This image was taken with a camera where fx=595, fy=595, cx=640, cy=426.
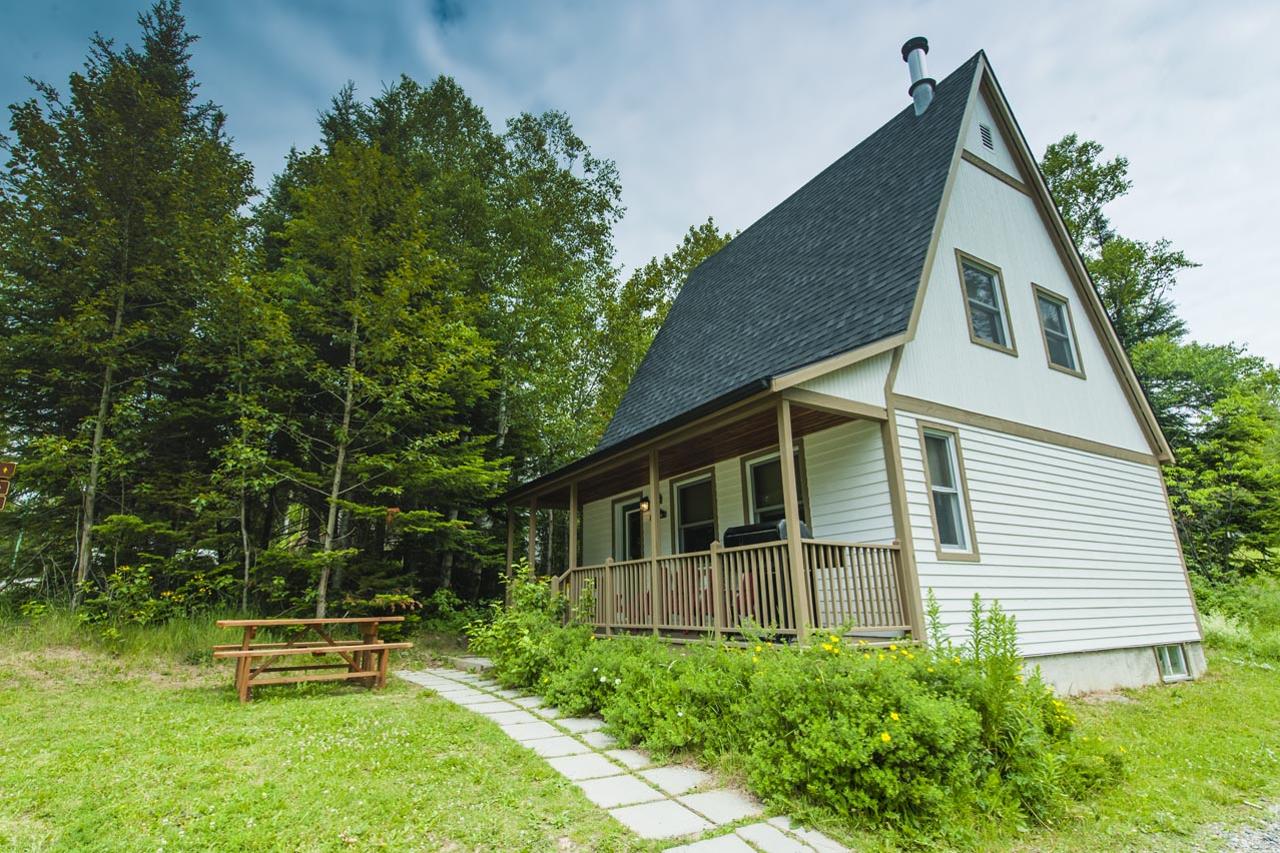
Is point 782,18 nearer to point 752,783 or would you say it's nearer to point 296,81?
point 296,81

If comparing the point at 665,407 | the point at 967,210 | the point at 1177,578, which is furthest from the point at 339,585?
the point at 1177,578

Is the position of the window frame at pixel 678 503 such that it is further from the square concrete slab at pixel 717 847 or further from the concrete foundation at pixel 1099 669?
the square concrete slab at pixel 717 847

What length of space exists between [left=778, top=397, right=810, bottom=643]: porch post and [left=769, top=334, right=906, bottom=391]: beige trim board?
26cm

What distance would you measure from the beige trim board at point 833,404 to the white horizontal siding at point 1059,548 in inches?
18.0

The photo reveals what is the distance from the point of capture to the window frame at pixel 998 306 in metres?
7.92

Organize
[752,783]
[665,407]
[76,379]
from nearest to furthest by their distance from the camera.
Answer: [752,783]
[76,379]
[665,407]

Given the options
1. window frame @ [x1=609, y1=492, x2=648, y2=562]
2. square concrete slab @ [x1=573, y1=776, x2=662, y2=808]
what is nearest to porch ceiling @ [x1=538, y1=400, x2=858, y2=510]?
window frame @ [x1=609, y1=492, x2=648, y2=562]

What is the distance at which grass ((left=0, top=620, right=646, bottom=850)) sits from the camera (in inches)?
110

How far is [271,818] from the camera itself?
2.92m

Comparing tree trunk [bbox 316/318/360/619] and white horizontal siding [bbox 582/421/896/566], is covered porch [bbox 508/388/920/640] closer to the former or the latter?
white horizontal siding [bbox 582/421/896/566]

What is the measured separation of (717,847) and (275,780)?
254 cm

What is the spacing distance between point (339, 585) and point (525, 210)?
1036 centimetres

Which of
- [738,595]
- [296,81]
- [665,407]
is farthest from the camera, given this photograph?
[296,81]

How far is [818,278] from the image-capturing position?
29.5ft
